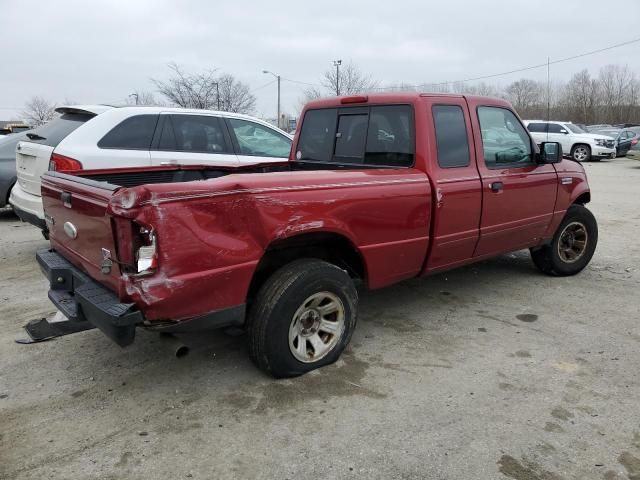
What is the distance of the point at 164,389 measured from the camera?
3.29 metres

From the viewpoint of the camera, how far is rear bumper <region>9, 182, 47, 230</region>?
19.3 ft

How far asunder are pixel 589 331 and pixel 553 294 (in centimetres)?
96

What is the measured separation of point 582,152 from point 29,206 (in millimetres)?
23437

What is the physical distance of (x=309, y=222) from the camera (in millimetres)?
3217

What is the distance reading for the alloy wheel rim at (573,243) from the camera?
5672 mm

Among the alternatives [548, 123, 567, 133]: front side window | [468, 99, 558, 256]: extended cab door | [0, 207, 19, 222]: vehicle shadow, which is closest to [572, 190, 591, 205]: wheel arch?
[468, 99, 558, 256]: extended cab door

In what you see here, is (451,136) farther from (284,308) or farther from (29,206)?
(29,206)

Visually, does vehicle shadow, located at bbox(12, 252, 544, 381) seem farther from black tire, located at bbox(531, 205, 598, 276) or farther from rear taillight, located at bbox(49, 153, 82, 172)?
rear taillight, located at bbox(49, 153, 82, 172)

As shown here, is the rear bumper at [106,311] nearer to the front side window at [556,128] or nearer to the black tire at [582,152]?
the front side window at [556,128]

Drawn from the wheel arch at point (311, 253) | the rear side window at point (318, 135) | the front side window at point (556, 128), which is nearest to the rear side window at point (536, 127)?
the front side window at point (556, 128)

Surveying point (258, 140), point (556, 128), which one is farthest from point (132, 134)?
point (556, 128)

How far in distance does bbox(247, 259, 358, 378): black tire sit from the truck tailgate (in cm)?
85

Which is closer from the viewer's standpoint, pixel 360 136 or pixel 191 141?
pixel 360 136

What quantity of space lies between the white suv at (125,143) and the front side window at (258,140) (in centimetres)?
1
